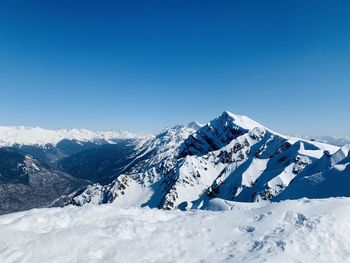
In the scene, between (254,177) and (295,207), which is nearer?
(295,207)

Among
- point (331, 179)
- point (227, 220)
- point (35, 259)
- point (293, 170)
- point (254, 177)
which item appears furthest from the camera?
point (254, 177)

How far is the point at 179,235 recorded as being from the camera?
76.4 ft

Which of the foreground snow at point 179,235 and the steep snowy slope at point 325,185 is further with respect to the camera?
the steep snowy slope at point 325,185

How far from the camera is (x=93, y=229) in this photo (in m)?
22.7

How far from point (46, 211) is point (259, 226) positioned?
1521 cm

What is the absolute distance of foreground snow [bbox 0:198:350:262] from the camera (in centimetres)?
2003

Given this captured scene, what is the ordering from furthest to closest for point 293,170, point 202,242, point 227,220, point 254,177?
1. point 254,177
2. point 293,170
3. point 227,220
4. point 202,242

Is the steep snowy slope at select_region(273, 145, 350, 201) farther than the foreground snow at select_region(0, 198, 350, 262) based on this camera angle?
Yes

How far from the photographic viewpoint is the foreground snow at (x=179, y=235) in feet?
65.7

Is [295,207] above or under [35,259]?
above

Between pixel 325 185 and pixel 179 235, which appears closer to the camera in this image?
pixel 179 235

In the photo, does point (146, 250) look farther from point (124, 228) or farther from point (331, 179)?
point (331, 179)

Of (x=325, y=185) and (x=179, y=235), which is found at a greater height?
(x=179, y=235)

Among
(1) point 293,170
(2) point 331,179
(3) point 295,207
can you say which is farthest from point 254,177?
(3) point 295,207
